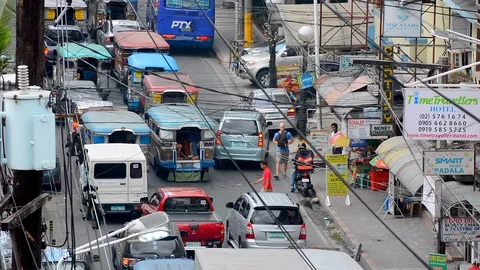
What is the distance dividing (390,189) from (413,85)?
7.78m

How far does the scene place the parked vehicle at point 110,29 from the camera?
148 ft

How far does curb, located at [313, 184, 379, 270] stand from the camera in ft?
81.1

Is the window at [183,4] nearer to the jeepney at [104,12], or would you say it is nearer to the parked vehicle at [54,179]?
the jeepney at [104,12]

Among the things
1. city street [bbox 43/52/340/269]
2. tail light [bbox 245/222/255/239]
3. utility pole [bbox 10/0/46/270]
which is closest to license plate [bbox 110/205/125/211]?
city street [bbox 43/52/340/269]

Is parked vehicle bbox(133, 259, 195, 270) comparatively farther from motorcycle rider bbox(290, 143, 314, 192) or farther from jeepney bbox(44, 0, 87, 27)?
jeepney bbox(44, 0, 87, 27)

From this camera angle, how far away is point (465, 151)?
23406 mm

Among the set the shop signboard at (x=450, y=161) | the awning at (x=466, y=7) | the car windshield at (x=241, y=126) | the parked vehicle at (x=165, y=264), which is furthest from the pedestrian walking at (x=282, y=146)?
the parked vehicle at (x=165, y=264)

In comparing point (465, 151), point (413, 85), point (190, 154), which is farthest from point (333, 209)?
point (413, 85)

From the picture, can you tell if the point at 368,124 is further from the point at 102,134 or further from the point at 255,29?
the point at 255,29

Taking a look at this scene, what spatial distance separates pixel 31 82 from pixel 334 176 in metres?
17.1

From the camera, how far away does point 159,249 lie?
2189cm

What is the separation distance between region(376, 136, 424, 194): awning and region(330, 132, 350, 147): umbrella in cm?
225

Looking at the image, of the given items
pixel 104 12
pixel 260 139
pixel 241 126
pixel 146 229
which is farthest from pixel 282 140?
pixel 146 229

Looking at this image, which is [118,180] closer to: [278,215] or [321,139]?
[278,215]
